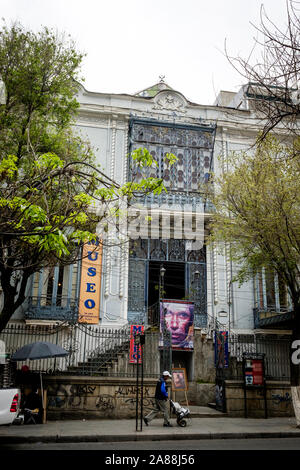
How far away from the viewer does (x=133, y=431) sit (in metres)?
10.1

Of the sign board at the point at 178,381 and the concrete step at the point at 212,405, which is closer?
the sign board at the point at 178,381

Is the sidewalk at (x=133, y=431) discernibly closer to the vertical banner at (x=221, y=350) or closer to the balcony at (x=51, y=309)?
the vertical banner at (x=221, y=350)

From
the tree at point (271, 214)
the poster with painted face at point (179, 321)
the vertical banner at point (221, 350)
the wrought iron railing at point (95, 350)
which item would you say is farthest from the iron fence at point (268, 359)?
the wrought iron railing at point (95, 350)

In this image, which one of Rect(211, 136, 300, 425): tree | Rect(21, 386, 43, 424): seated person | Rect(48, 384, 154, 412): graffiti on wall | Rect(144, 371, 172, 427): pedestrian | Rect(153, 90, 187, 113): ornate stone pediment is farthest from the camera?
Rect(153, 90, 187, 113): ornate stone pediment

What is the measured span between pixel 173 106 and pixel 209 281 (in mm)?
8357

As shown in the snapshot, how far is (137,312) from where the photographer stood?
17.2 m

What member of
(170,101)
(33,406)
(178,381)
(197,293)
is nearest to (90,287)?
(197,293)

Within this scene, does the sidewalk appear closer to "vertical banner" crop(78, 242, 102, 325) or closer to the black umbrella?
the black umbrella

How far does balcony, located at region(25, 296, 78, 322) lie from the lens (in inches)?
628

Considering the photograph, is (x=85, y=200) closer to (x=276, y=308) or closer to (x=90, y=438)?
(x=90, y=438)

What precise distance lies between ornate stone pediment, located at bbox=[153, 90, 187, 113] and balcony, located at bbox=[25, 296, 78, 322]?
32.2ft

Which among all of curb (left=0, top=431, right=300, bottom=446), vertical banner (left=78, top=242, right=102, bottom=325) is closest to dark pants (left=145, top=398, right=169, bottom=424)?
curb (left=0, top=431, right=300, bottom=446)

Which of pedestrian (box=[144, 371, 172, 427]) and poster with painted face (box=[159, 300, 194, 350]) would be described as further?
poster with painted face (box=[159, 300, 194, 350])

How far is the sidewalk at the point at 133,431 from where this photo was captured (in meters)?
9.41
